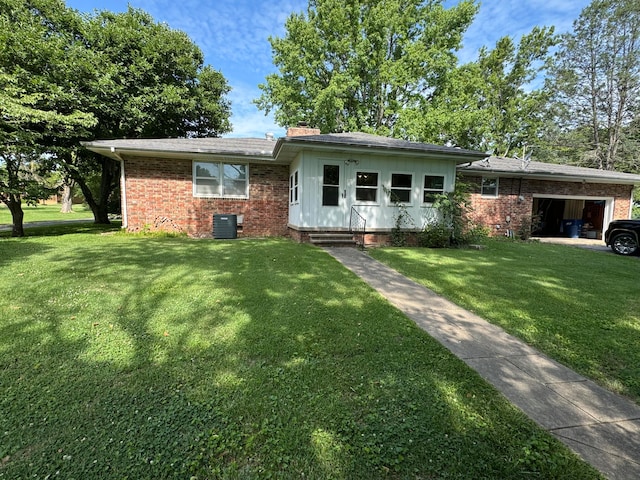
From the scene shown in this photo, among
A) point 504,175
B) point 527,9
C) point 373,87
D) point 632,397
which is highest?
point 527,9

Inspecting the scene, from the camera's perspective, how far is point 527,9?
60.2 feet

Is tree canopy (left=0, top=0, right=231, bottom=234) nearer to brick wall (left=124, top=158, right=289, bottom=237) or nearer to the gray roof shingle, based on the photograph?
brick wall (left=124, top=158, right=289, bottom=237)

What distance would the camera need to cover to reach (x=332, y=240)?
30.0 ft

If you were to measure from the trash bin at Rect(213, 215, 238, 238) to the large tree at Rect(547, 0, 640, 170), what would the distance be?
2740cm

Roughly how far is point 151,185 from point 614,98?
32008 millimetres

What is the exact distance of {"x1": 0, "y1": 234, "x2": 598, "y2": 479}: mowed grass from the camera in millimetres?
1652

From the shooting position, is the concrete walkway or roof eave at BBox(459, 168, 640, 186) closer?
the concrete walkway

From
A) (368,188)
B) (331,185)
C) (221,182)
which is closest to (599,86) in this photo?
(368,188)

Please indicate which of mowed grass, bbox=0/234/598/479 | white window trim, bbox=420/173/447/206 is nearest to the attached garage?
white window trim, bbox=420/173/447/206

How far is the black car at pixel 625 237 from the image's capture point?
9.70 meters

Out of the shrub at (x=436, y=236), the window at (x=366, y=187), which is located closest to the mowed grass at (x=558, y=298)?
the shrub at (x=436, y=236)

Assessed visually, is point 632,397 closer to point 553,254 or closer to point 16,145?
point 553,254

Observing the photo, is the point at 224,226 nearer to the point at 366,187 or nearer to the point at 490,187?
the point at 366,187

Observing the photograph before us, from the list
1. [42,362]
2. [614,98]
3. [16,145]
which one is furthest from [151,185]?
[614,98]
